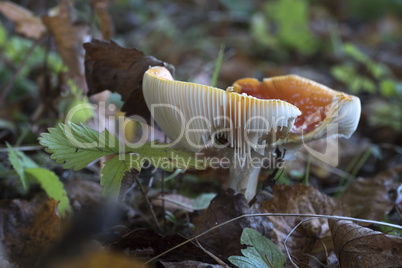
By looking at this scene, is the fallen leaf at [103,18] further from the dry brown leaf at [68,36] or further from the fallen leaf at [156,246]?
the fallen leaf at [156,246]

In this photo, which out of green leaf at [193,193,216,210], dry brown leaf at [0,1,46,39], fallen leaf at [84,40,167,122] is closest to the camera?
fallen leaf at [84,40,167,122]

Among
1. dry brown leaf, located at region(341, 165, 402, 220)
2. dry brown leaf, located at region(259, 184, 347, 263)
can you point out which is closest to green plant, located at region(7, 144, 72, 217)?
dry brown leaf, located at region(259, 184, 347, 263)

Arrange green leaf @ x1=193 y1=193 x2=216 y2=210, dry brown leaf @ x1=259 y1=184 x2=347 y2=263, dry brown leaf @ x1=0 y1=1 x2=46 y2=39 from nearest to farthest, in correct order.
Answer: dry brown leaf @ x1=259 y1=184 x2=347 y2=263 < green leaf @ x1=193 y1=193 x2=216 y2=210 < dry brown leaf @ x1=0 y1=1 x2=46 y2=39

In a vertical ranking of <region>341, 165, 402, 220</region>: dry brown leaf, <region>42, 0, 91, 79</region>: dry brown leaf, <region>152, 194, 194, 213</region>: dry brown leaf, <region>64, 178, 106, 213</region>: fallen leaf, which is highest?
<region>42, 0, 91, 79</region>: dry brown leaf

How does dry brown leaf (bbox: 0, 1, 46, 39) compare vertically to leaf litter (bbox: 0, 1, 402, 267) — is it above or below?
above

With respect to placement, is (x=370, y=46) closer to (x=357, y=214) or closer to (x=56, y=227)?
(x=357, y=214)

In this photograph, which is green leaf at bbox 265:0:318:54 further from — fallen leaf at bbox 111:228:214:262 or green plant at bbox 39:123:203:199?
fallen leaf at bbox 111:228:214:262
